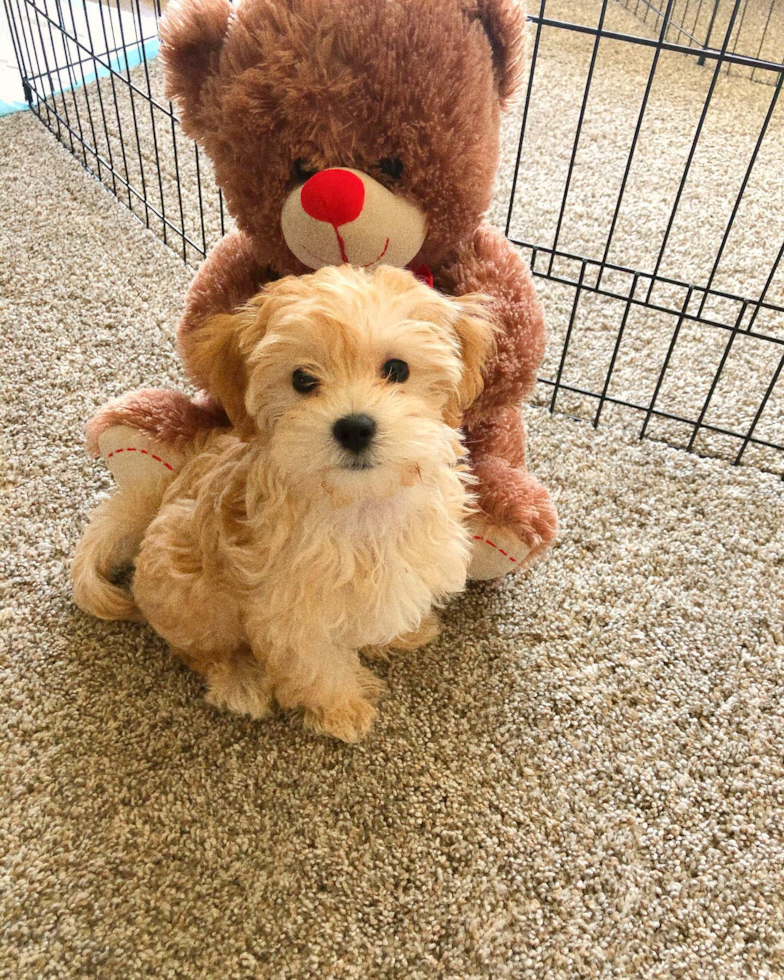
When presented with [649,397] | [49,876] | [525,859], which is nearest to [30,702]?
[49,876]

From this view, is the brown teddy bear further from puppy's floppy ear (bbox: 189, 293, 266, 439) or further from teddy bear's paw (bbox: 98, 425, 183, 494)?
teddy bear's paw (bbox: 98, 425, 183, 494)

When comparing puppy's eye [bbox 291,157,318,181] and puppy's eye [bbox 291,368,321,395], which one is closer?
puppy's eye [bbox 291,368,321,395]

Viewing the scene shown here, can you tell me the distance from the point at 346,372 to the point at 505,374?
36 centimetres

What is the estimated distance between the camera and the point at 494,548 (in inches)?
43.1

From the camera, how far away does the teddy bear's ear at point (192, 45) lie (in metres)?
0.92

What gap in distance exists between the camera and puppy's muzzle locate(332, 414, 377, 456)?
719mm

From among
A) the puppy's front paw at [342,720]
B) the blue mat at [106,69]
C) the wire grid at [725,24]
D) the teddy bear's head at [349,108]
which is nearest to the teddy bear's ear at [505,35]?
the teddy bear's head at [349,108]

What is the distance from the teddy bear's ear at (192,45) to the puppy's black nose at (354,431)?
0.49m

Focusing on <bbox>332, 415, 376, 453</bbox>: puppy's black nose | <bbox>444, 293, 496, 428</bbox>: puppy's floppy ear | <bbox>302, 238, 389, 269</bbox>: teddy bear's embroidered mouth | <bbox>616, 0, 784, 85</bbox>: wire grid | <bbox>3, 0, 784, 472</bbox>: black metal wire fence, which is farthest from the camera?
<bbox>616, 0, 784, 85</bbox>: wire grid

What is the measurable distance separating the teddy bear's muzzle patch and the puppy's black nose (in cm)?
30

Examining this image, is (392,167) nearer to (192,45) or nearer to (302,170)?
(302,170)

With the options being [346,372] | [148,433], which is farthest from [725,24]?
[346,372]

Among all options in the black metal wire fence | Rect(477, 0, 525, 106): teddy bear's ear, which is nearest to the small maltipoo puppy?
Rect(477, 0, 525, 106): teddy bear's ear

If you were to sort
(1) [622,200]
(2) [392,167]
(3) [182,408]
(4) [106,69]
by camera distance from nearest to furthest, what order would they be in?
(2) [392,167] → (3) [182,408] → (1) [622,200] → (4) [106,69]
